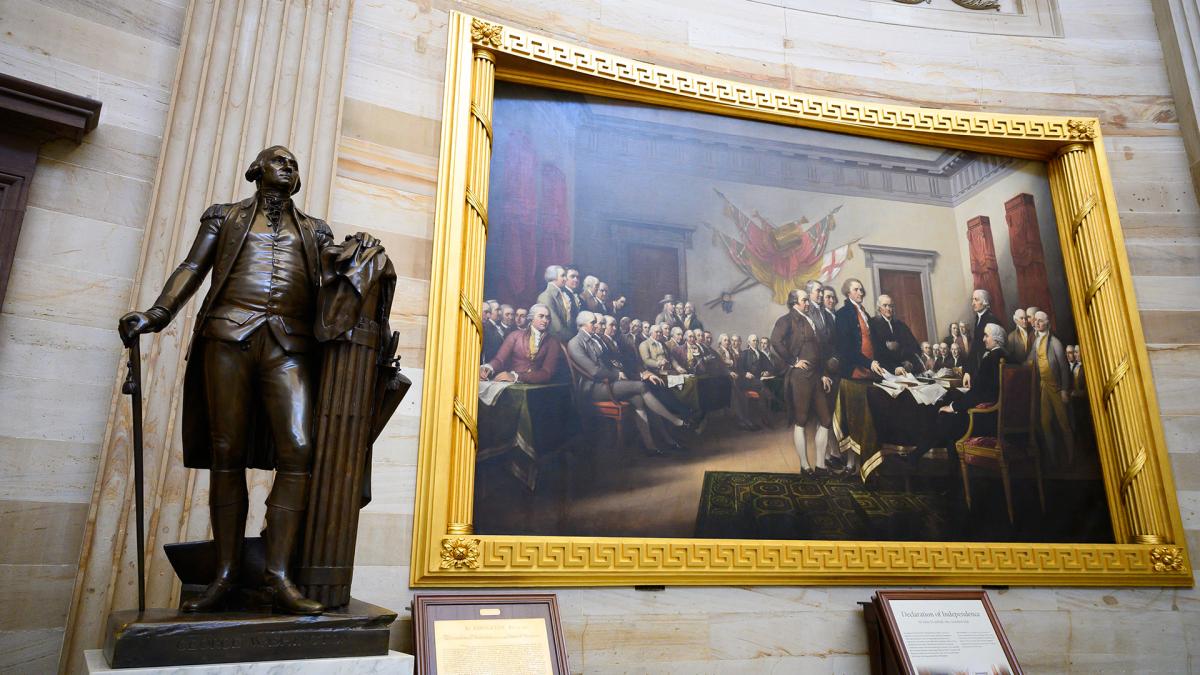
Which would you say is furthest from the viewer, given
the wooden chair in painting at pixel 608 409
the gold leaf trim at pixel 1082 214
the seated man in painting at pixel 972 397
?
the gold leaf trim at pixel 1082 214

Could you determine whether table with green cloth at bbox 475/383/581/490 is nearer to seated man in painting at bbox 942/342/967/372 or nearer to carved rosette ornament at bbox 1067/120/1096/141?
seated man in painting at bbox 942/342/967/372

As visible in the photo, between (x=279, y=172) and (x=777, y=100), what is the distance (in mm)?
3907

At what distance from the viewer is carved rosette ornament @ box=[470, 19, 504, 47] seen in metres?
5.38

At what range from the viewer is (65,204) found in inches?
163

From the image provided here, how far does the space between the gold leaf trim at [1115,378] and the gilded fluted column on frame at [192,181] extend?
5.27 meters

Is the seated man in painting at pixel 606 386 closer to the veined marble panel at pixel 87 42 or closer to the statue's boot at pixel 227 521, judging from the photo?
the statue's boot at pixel 227 521

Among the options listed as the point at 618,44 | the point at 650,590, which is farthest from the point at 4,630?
the point at 618,44

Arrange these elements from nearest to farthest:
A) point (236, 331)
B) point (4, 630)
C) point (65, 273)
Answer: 1. point (236, 331)
2. point (4, 630)
3. point (65, 273)

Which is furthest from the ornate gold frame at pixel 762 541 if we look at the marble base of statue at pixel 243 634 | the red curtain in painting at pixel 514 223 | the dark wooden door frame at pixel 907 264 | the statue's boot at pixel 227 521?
the marble base of statue at pixel 243 634

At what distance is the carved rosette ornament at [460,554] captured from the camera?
4.39m

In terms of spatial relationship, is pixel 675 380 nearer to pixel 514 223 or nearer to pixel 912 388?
pixel 514 223

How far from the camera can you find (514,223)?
522cm

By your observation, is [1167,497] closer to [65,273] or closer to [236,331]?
[236,331]

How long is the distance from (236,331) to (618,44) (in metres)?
3.84
